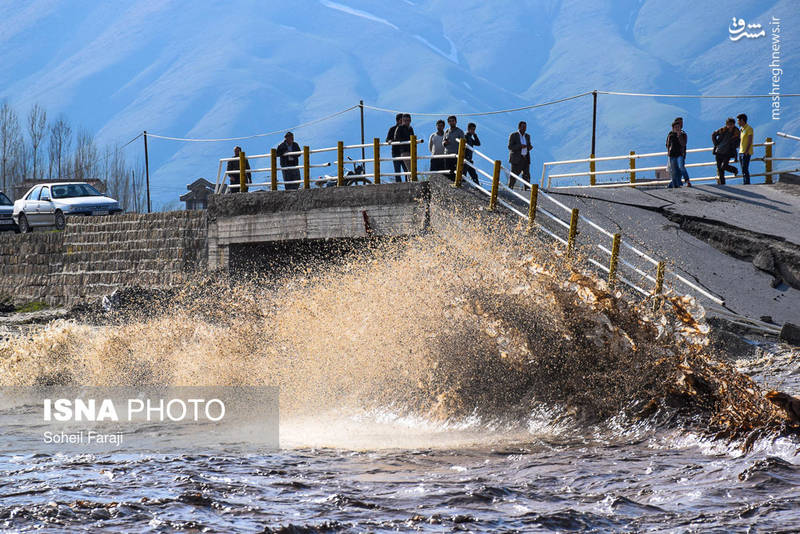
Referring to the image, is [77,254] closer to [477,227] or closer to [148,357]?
[148,357]

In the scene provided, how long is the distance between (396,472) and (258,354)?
662cm

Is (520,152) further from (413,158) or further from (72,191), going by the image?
(72,191)

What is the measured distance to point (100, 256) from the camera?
25.5 meters

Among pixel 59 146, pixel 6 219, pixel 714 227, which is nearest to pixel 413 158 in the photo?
pixel 714 227

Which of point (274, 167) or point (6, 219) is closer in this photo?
point (274, 167)

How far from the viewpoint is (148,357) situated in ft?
52.6

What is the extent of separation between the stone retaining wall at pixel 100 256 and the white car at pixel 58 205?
37.9 inches

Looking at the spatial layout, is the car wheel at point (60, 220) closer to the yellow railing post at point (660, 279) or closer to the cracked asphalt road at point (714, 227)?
the cracked asphalt road at point (714, 227)

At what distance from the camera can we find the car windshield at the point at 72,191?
95.5 feet

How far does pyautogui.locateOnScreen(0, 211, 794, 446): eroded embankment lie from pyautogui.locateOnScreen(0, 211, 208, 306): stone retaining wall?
30.4 ft

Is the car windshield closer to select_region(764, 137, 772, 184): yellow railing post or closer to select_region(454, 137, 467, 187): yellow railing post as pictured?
select_region(454, 137, 467, 187): yellow railing post

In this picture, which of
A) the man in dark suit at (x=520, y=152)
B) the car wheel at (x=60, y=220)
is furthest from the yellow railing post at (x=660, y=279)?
the car wheel at (x=60, y=220)

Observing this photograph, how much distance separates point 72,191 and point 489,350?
881 inches

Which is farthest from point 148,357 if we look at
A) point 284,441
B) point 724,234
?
point 724,234
